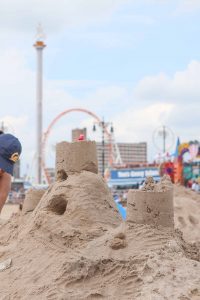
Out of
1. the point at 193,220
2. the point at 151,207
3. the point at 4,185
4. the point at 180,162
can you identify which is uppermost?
the point at 180,162

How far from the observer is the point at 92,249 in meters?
5.43

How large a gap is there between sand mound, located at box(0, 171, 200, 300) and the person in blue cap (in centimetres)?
128

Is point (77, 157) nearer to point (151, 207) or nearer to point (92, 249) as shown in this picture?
point (151, 207)

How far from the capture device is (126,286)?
16.3ft

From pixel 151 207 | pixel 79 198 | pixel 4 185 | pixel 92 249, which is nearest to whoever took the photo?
pixel 4 185

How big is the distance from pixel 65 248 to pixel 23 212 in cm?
321

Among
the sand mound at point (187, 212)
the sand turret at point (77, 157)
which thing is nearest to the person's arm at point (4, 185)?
the sand turret at point (77, 157)

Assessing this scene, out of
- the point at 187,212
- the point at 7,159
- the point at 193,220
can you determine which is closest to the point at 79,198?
the point at 7,159

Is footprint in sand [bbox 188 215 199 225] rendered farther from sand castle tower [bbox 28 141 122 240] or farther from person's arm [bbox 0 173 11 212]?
person's arm [bbox 0 173 11 212]

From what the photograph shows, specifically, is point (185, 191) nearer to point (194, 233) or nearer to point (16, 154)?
point (194, 233)

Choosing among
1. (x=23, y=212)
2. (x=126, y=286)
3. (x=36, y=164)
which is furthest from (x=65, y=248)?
(x=36, y=164)

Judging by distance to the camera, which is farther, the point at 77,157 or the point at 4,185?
the point at 77,157

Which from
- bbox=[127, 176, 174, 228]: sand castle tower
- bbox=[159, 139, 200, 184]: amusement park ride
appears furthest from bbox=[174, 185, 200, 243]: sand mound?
bbox=[159, 139, 200, 184]: amusement park ride

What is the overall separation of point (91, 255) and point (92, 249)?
13 centimetres
